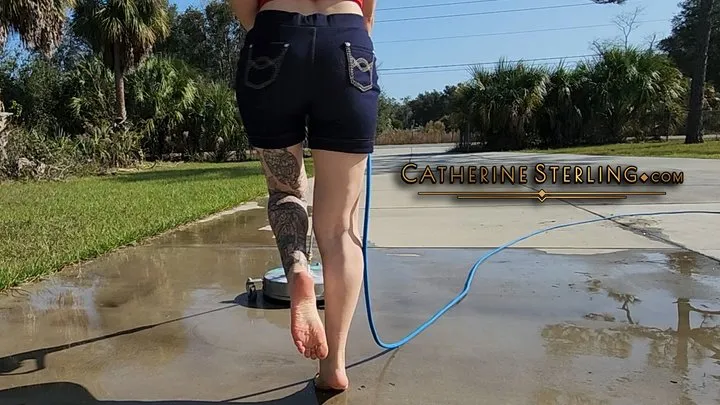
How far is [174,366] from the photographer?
6.81 ft

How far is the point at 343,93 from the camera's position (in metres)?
1.63

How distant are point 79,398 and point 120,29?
17.2m

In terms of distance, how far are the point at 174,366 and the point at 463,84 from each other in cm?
2463

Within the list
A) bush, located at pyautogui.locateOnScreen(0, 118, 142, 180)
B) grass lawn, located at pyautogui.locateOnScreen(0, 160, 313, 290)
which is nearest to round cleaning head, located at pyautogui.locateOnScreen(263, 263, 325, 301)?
grass lawn, located at pyautogui.locateOnScreen(0, 160, 313, 290)

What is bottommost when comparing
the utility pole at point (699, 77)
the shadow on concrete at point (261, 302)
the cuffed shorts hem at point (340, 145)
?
the shadow on concrete at point (261, 302)

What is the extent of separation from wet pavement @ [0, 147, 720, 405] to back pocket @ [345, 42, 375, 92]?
2.95 ft

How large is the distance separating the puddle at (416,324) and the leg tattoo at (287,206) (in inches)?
18.3

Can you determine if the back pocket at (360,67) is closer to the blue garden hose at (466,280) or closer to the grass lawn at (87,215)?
the blue garden hose at (466,280)

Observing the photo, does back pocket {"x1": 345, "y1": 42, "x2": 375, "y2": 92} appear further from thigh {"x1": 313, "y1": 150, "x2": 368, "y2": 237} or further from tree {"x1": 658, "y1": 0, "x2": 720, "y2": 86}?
tree {"x1": 658, "y1": 0, "x2": 720, "y2": 86}

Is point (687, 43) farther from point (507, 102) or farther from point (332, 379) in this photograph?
point (332, 379)

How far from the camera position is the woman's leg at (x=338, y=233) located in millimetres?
1700

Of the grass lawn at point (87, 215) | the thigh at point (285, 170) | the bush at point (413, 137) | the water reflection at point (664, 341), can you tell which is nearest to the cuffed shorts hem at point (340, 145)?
the thigh at point (285, 170)

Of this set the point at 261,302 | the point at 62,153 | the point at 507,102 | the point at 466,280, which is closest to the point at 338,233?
the point at 261,302

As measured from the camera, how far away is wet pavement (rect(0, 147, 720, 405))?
1.88 m
